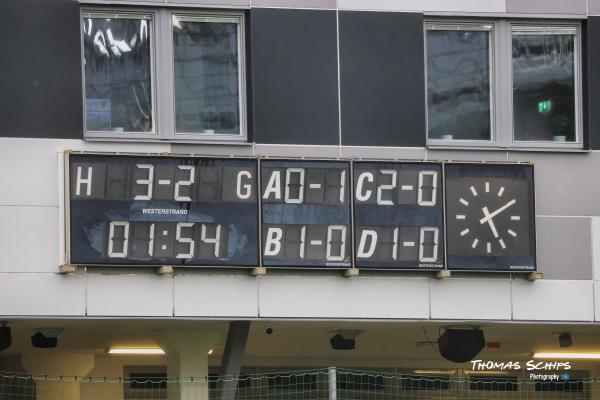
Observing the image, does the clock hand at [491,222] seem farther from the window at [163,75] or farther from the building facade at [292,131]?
the window at [163,75]

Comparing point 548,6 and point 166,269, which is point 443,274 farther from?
point 548,6

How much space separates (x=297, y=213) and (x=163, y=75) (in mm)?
1920

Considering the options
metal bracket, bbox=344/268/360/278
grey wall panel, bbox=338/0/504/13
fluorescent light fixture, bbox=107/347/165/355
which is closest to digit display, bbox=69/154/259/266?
metal bracket, bbox=344/268/360/278

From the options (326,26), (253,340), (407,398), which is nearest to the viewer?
(326,26)

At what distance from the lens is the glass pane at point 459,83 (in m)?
16.6

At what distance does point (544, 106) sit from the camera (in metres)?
16.8

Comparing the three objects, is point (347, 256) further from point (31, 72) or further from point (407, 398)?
point (407, 398)

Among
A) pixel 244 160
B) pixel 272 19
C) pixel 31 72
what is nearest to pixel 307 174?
pixel 244 160

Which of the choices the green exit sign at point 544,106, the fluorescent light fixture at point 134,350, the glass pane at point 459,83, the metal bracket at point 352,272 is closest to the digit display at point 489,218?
the glass pane at point 459,83

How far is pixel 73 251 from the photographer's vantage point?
15211 millimetres

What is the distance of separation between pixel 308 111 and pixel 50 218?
279 centimetres

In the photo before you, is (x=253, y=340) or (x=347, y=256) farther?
(x=253, y=340)

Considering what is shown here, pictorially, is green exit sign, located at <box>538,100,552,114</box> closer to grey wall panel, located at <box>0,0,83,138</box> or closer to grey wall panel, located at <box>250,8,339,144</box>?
grey wall panel, located at <box>250,8,339,144</box>

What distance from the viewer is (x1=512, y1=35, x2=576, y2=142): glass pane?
16.7 metres
